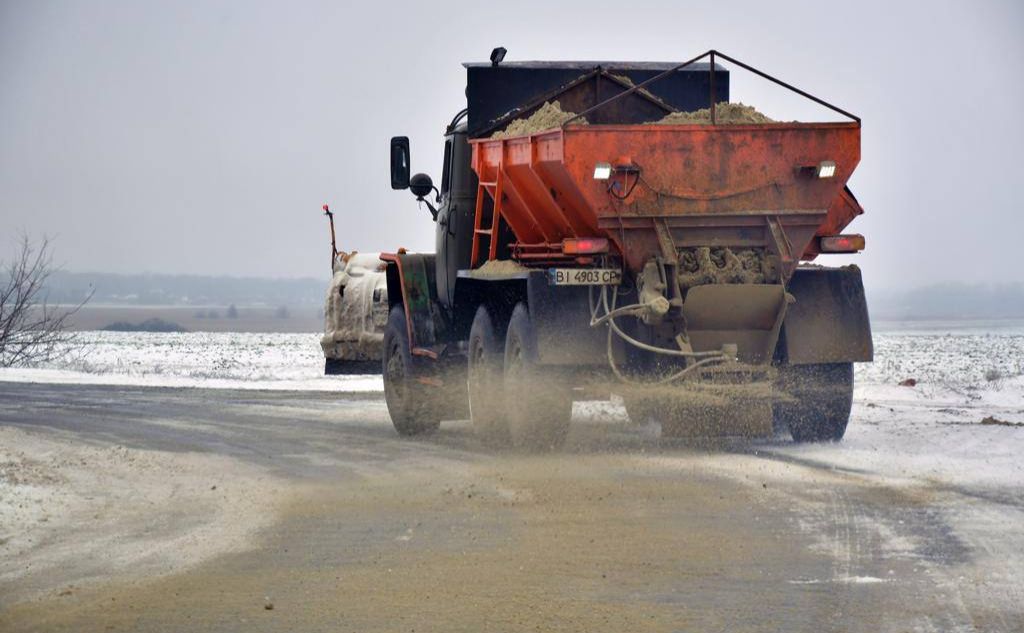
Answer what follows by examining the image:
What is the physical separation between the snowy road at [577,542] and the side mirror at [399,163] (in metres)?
2.84

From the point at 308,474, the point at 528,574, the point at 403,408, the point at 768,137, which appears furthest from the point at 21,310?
the point at 528,574

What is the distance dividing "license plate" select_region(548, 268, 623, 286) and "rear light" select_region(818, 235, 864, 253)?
191cm

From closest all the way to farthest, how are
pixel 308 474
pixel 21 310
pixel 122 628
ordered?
pixel 122 628 → pixel 308 474 → pixel 21 310

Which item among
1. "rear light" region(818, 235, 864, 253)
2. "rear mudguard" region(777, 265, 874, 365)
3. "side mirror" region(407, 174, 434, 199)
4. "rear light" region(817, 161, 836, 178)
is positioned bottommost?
"rear mudguard" region(777, 265, 874, 365)

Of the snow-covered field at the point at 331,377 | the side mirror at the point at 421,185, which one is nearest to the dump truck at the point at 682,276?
the side mirror at the point at 421,185

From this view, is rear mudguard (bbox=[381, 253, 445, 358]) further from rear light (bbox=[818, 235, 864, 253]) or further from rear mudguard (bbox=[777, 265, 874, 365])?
rear light (bbox=[818, 235, 864, 253])

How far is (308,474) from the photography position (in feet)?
40.6

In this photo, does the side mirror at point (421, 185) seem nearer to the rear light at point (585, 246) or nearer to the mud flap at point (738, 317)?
the rear light at point (585, 246)

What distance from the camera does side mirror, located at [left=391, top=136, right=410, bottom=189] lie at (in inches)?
638

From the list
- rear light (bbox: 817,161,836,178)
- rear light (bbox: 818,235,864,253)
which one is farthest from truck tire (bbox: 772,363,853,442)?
rear light (bbox: 817,161,836,178)

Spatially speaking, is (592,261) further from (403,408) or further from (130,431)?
(130,431)

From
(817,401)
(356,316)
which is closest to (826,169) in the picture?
(817,401)

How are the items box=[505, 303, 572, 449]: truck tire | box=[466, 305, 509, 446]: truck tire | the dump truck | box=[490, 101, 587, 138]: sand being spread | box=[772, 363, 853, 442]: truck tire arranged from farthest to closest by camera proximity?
1. box=[466, 305, 509, 446]: truck tire
2. box=[772, 363, 853, 442]: truck tire
3. box=[490, 101, 587, 138]: sand being spread
4. box=[505, 303, 572, 449]: truck tire
5. the dump truck

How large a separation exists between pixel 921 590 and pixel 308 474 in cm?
623
